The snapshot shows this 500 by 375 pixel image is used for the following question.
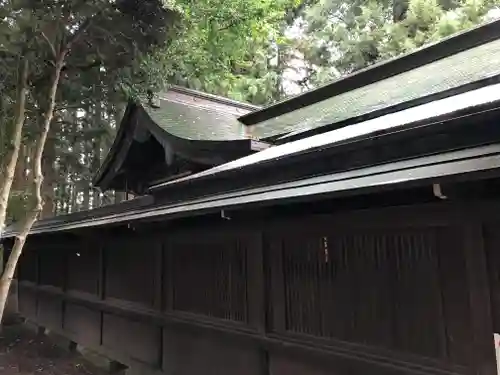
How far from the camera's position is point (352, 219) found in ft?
12.3

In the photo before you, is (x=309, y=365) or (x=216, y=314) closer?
(x=309, y=365)

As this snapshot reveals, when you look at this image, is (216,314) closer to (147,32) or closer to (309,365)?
(309,365)

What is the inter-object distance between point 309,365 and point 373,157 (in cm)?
209

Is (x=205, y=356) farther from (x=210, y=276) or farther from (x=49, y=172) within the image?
(x=49, y=172)

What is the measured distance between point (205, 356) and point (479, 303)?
3736 mm

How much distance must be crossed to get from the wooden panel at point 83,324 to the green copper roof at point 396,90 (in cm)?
508

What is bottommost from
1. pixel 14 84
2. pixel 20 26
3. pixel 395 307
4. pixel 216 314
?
pixel 216 314

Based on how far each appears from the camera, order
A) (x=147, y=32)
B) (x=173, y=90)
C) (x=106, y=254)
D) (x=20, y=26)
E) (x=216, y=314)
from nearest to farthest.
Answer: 1. (x=216, y=314)
2. (x=20, y=26)
3. (x=147, y=32)
4. (x=106, y=254)
5. (x=173, y=90)

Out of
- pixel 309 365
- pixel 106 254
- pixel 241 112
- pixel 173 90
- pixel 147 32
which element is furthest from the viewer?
pixel 241 112

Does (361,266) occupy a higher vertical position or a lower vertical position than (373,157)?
lower

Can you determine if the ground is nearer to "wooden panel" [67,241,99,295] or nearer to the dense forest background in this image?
"wooden panel" [67,241,99,295]

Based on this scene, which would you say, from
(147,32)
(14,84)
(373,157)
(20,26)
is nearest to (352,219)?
(373,157)

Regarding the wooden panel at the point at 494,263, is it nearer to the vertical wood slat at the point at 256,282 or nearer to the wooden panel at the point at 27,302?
the vertical wood slat at the point at 256,282

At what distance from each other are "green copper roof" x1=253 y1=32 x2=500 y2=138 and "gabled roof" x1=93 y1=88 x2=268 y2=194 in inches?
37.2
